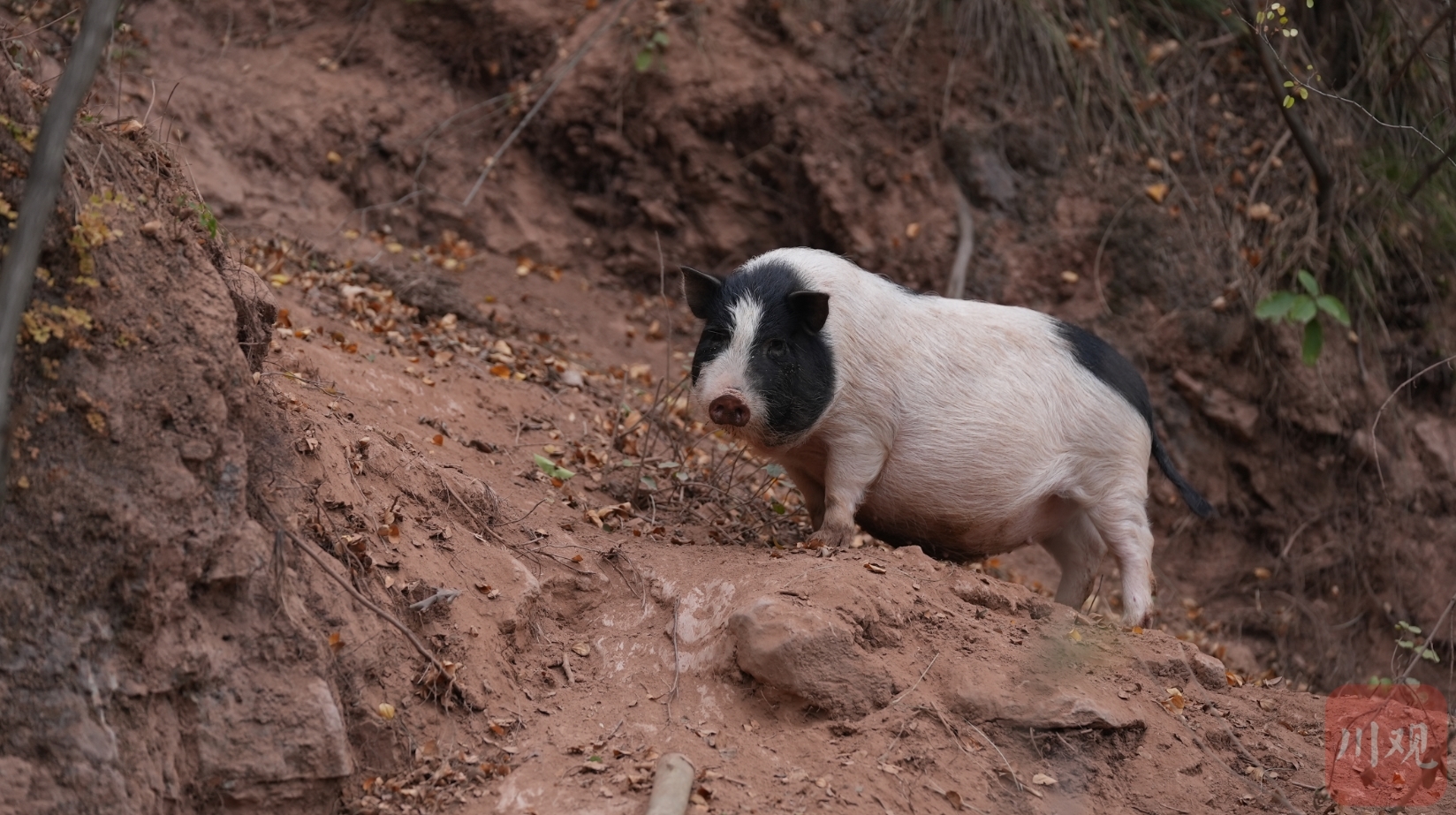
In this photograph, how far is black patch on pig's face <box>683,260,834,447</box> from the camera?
5.52 meters

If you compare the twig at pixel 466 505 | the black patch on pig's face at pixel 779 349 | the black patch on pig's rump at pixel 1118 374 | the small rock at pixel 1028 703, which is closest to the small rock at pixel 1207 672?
the small rock at pixel 1028 703

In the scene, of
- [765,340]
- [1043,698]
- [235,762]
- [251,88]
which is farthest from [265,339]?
[251,88]

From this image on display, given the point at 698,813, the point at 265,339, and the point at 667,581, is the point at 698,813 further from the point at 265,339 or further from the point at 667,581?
the point at 265,339

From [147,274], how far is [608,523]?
2318mm

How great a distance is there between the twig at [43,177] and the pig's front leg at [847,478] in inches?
136

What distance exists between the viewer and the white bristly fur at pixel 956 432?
5.74m

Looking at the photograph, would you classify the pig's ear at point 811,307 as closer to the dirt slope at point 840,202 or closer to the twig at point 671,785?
the twig at point 671,785

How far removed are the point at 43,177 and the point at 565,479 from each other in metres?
3.25

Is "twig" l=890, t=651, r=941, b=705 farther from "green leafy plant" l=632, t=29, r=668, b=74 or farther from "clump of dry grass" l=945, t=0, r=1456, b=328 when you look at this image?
"green leafy plant" l=632, t=29, r=668, b=74

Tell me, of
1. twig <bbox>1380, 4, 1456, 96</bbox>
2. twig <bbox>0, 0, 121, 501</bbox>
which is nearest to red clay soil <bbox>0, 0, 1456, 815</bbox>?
twig <bbox>0, 0, 121, 501</bbox>

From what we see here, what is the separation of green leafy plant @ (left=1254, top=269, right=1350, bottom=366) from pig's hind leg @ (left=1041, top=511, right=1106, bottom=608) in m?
2.78

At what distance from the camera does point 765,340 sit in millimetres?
5586

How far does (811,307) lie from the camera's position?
555 centimetres

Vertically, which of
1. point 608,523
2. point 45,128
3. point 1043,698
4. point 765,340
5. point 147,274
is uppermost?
point 45,128
